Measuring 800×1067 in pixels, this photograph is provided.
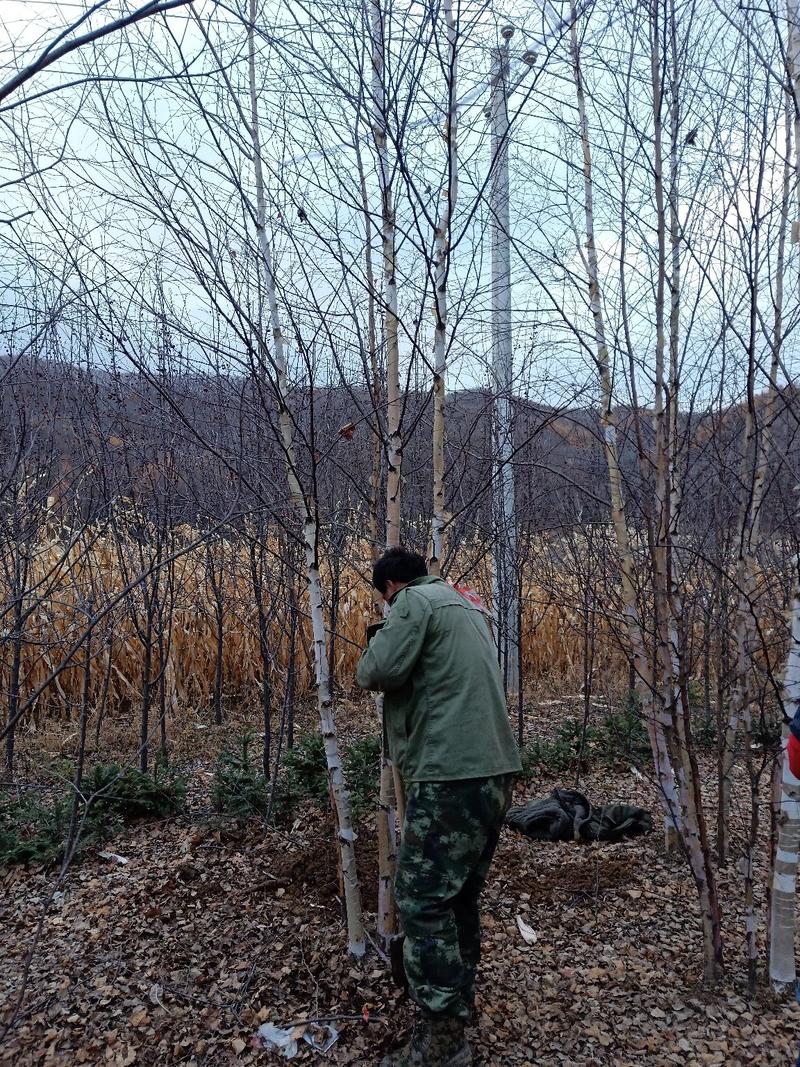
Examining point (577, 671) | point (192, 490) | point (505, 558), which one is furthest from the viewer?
point (577, 671)

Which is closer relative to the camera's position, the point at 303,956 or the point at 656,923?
the point at 303,956

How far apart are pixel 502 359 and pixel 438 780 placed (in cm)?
365

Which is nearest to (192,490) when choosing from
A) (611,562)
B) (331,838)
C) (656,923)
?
(331,838)

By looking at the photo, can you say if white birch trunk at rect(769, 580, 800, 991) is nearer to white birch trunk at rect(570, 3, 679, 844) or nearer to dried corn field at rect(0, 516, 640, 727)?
white birch trunk at rect(570, 3, 679, 844)

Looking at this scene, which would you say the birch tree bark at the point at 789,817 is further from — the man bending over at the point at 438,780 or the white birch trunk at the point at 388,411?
the white birch trunk at the point at 388,411

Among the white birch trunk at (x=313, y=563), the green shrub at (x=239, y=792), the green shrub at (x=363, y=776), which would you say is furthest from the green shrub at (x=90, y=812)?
the white birch trunk at (x=313, y=563)

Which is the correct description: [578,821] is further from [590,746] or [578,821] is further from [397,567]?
[397,567]

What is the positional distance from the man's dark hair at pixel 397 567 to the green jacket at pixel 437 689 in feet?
0.34

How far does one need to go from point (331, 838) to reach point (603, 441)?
8.78 feet

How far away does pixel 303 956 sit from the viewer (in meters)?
3.25

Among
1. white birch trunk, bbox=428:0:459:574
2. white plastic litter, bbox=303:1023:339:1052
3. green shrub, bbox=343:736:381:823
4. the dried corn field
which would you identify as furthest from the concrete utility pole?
white plastic litter, bbox=303:1023:339:1052

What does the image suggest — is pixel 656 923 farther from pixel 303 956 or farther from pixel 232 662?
pixel 232 662

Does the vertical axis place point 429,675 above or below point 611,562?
below

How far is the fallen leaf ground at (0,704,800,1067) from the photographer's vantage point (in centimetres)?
278
